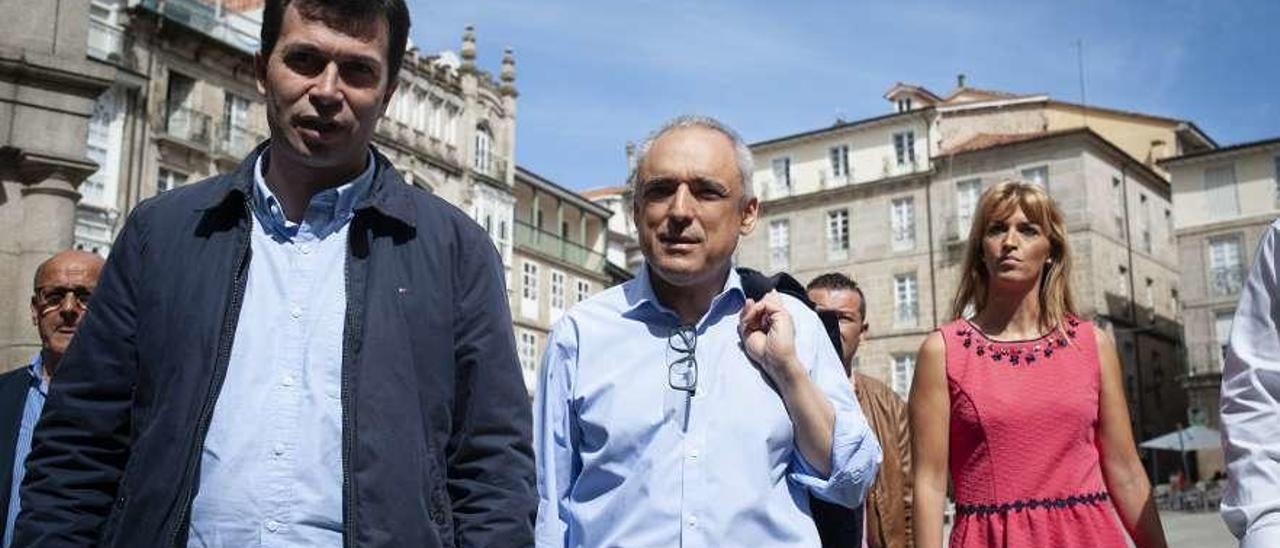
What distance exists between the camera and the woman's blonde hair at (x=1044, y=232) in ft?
13.7

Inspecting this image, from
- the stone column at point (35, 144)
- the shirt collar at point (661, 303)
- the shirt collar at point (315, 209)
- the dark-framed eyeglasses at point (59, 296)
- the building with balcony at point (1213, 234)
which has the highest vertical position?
the building with balcony at point (1213, 234)

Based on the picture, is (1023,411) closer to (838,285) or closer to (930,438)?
(930,438)

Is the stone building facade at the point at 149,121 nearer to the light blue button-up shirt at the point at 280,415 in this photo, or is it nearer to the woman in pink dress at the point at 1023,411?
the light blue button-up shirt at the point at 280,415

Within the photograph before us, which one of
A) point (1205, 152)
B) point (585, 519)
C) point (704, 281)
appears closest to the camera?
point (585, 519)

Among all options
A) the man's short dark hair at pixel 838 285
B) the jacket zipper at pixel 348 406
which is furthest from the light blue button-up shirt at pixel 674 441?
the man's short dark hair at pixel 838 285

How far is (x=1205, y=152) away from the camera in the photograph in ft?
140

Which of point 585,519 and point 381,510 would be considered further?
point 585,519

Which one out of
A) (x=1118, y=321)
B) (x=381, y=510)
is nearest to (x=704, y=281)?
(x=381, y=510)

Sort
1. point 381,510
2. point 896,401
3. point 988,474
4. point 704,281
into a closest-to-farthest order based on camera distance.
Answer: point 381,510
point 704,281
point 988,474
point 896,401

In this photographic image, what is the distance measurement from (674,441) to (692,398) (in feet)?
0.43

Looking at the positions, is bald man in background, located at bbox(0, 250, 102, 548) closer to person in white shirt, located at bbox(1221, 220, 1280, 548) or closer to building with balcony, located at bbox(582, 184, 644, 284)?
person in white shirt, located at bbox(1221, 220, 1280, 548)

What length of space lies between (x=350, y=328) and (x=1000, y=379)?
98.5 inches

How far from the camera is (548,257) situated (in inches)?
1844

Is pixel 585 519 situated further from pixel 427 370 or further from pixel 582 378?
pixel 427 370
